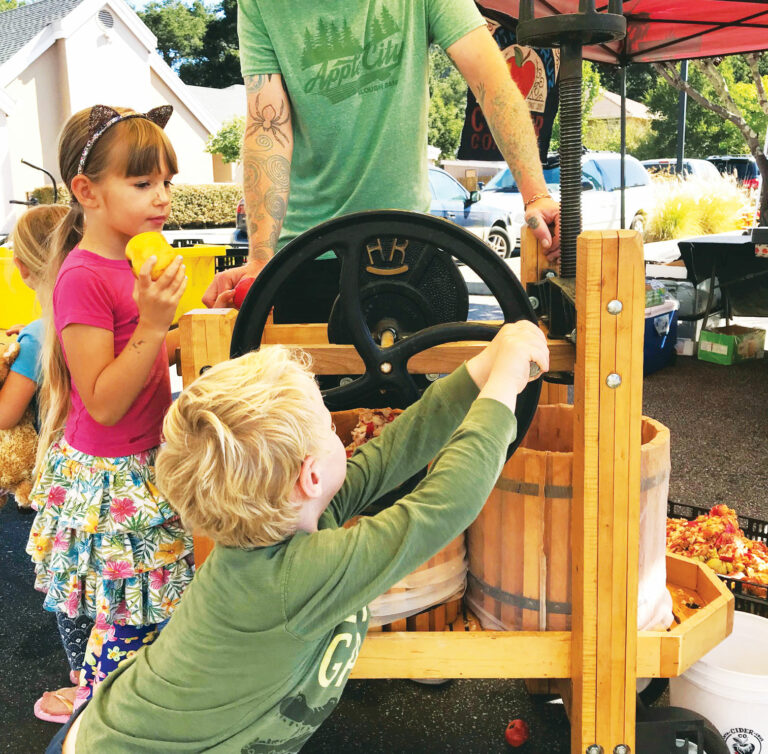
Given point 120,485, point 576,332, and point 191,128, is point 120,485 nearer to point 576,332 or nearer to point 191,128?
point 576,332

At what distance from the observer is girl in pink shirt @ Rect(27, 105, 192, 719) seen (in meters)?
1.78

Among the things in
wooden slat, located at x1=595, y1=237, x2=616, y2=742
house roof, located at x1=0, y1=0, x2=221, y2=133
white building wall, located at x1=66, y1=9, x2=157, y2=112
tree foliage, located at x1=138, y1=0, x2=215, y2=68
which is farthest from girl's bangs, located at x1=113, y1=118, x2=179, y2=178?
tree foliage, located at x1=138, y1=0, x2=215, y2=68

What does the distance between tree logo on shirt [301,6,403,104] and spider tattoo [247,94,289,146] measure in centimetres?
10

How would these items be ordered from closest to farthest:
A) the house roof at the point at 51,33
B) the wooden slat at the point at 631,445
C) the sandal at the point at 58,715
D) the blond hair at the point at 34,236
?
the wooden slat at the point at 631,445 < the sandal at the point at 58,715 < the blond hair at the point at 34,236 < the house roof at the point at 51,33

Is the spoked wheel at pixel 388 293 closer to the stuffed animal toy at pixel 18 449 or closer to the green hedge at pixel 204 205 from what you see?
the stuffed animal toy at pixel 18 449

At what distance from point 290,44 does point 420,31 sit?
1.05ft

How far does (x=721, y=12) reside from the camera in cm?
583

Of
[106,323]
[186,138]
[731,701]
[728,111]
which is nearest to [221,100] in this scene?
[186,138]

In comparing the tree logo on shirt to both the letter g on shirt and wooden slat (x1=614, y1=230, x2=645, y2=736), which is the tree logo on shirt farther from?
the letter g on shirt

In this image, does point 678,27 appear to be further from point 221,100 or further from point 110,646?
point 221,100

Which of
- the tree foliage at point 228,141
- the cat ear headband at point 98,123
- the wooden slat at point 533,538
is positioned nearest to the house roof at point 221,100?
the tree foliage at point 228,141

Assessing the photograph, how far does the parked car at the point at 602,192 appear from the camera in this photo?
1255cm

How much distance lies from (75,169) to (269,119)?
50 cm

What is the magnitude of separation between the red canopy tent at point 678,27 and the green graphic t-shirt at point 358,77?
375cm
